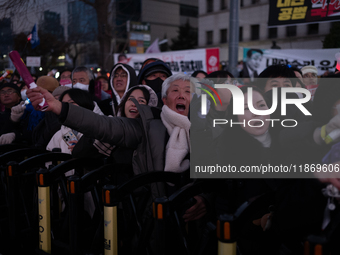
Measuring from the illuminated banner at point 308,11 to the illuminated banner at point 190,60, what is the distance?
3.57 m

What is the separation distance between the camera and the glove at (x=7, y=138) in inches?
176

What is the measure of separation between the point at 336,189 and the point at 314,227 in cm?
27

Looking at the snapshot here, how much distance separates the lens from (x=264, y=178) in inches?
89.6

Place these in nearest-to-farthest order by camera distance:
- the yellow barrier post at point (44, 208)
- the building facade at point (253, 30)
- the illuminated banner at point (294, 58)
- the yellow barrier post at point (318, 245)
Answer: the yellow barrier post at point (318, 245) → the yellow barrier post at point (44, 208) → the illuminated banner at point (294, 58) → the building facade at point (253, 30)

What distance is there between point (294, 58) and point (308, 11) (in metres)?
2.85

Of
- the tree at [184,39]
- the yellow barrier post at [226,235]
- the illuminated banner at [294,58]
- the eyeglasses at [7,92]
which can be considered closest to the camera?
the yellow barrier post at [226,235]

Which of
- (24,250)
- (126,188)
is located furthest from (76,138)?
(126,188)

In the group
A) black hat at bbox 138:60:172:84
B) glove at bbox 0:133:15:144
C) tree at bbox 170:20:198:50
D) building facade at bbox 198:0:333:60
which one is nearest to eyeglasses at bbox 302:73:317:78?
black hat at bbox 138:60:172:84

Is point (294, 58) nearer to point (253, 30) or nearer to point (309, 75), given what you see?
point (309, 75)

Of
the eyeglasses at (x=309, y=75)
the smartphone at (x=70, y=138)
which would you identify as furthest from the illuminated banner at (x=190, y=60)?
the smartphone at (x=70, y=138)

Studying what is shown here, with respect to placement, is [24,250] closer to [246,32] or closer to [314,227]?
[314,227]

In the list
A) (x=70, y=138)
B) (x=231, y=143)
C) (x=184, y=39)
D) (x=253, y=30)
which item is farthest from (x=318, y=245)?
(x=184, y=39)

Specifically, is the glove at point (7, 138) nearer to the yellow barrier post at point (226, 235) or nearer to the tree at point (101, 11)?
the tree at point (101, 11)

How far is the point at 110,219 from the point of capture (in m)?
2.29
